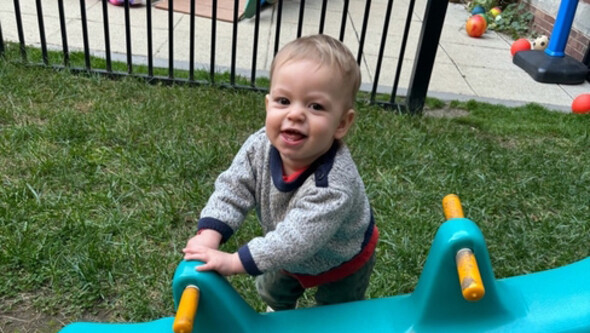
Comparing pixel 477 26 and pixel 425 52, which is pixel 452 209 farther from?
pixel 477 26

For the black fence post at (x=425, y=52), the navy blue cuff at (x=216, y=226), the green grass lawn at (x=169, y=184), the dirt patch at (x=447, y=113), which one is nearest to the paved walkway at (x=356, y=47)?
the dirt patch at (x=447, y=113)

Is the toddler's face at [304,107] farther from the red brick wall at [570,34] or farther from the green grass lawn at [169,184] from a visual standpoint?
the red brick wall at [570,34]

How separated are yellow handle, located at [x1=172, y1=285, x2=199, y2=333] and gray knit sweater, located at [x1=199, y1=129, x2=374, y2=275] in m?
0.17

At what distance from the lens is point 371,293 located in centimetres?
205

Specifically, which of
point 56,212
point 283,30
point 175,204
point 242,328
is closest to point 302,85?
point 242,328

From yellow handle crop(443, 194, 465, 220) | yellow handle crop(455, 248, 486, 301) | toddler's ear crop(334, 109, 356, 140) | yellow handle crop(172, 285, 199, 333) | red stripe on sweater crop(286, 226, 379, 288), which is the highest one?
toddler's ear crop(334, 109, 356, 140)

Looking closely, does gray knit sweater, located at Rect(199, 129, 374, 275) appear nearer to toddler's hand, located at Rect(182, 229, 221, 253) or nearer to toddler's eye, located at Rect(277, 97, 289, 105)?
toddler's hand, located at Rect(182, 229, 221, 253)

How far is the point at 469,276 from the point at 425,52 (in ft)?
9.42

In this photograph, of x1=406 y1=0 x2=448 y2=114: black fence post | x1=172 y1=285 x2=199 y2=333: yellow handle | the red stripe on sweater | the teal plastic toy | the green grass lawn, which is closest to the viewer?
x1=172 y1=285 x2=199 y2=333: yellow handle

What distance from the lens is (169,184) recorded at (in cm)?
261

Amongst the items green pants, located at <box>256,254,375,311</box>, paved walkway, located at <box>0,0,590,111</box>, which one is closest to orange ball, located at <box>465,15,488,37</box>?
paved walkway, located at <box>0,0,590,111</box>

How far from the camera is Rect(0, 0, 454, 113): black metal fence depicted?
12.1 feet

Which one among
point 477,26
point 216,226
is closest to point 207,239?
point 216,226

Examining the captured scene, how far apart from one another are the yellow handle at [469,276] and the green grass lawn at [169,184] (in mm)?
970
